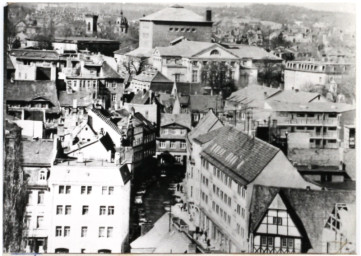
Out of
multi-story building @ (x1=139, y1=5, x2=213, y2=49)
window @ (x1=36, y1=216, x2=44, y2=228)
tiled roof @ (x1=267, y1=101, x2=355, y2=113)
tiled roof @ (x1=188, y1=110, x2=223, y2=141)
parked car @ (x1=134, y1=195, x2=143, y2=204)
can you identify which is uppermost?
multi-story building @ (x1=139, y1=5, x2=213, y2=49)

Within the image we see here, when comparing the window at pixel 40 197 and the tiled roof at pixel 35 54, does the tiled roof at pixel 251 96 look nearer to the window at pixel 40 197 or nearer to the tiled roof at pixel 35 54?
the tiled roof at pixel 35 54

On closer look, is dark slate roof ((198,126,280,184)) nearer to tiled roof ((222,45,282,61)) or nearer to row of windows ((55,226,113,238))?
tiled roof ((222,45,282,61))

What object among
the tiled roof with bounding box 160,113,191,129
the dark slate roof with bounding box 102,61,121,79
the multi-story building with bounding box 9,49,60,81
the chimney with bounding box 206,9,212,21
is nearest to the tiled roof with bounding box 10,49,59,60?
the multi-story building with bounding box 9,49,60,81

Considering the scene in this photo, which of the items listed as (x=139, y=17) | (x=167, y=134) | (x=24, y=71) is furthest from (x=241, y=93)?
(x=24, y=71)

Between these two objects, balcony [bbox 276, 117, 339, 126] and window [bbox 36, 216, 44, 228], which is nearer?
window [bbox 36, 216, 44, 228]

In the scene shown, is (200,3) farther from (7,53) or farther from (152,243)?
(152,243)

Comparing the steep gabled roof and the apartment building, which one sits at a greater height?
the steep gabled roof

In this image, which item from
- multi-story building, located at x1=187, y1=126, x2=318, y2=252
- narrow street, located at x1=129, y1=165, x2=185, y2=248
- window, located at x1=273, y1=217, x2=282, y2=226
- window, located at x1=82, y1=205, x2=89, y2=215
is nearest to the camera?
window, located at x1=273, y1=217, x2=282, y2=226
